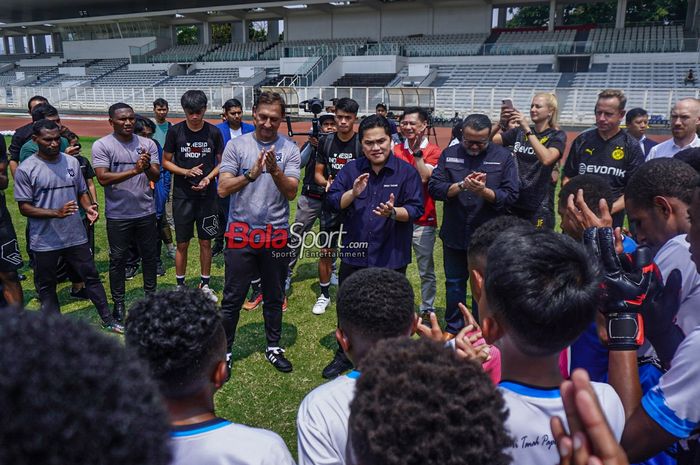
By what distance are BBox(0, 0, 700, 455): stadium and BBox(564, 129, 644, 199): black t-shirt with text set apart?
7.96ft

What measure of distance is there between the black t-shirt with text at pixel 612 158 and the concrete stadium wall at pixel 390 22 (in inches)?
1537

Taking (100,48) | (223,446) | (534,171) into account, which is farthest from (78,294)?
(100,48)

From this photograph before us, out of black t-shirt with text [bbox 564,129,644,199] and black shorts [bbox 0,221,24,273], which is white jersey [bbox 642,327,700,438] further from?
black shorts [bbox 0,221,24,273]

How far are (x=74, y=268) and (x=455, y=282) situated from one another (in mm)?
3550

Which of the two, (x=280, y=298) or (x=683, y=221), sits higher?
(x=683, y=221)

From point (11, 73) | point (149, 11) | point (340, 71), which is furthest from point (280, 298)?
point (11, 73)

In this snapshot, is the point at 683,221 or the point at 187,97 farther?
the point at 187,97

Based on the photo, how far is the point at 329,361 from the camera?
4.53 metres

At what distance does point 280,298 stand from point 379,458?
3.35m

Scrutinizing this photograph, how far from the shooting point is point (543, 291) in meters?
1.58

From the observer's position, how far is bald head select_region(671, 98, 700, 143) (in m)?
5.34

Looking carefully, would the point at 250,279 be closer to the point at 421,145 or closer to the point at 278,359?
the point at 278,359

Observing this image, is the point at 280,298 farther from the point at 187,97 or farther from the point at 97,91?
the point at 97,91

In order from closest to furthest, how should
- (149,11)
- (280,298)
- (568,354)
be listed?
(568,354) → (280,298) → (149,11)
